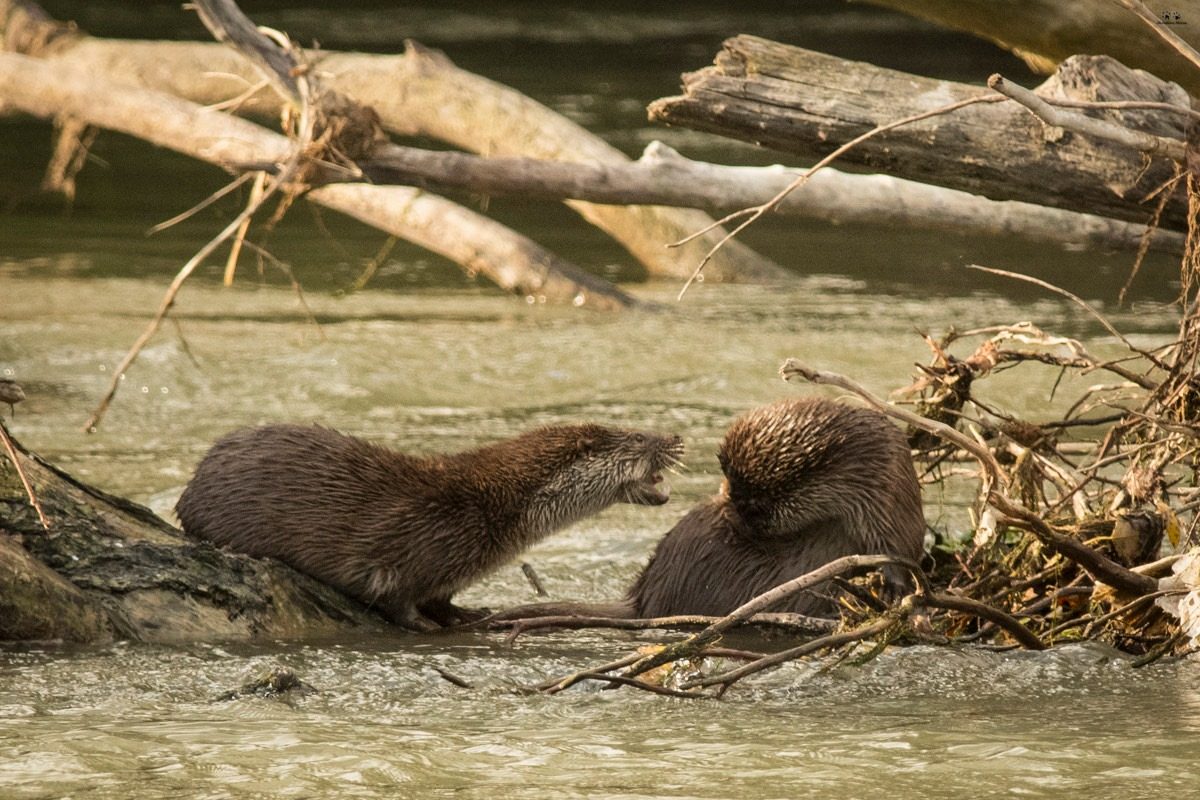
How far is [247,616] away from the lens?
144 inches

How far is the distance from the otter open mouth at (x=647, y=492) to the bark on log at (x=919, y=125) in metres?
1.01

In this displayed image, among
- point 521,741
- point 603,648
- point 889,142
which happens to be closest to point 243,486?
point 603,648

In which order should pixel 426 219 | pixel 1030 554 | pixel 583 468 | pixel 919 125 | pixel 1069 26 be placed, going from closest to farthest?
pixel 1030 554
pixel 583 468
pixel 919 125
pixel 1069 26
pixel 426 219

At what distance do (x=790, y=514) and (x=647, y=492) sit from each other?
0.60m

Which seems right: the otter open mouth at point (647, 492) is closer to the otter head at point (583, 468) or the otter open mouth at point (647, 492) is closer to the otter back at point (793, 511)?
the otter head at point (583, 468)

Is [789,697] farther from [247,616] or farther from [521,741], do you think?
[247,616]

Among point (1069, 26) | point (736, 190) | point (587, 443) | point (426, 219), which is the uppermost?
point (1069, 26)

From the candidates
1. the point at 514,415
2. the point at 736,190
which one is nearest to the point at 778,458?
the point at 736,190

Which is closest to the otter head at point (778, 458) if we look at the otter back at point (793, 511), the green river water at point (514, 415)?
the otter back at point (793, 511)

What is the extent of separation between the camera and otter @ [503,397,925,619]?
396cm

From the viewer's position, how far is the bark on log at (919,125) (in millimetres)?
4832

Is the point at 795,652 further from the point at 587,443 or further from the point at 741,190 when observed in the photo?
the point at 741,190

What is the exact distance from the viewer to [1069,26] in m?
5.04

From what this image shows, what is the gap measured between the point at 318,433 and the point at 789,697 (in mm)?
1239
